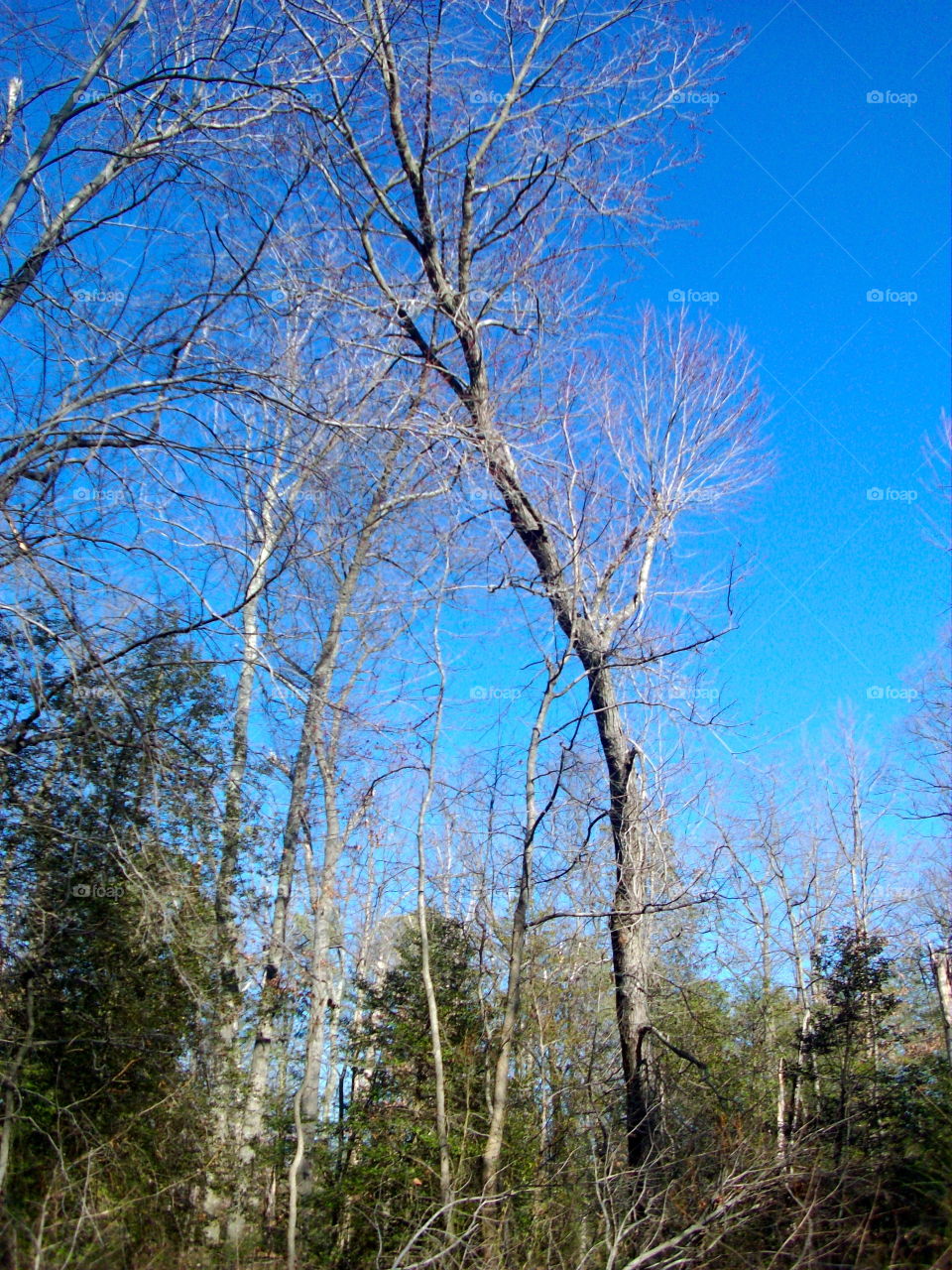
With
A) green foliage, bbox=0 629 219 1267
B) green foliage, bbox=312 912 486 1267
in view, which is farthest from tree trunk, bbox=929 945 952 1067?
green foliage, bbox=0 629 219 1267

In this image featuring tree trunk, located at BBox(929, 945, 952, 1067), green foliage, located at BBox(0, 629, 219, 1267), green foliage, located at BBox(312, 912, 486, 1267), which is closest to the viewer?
green foliage, located at BBox(0, 629, 219, 1267)

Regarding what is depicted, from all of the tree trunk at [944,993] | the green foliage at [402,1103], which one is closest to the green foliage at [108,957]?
the green foliage at [402,1103]

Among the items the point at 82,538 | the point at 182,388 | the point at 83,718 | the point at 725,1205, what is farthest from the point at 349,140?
the point at 725,1205

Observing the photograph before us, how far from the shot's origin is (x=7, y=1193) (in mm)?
5441

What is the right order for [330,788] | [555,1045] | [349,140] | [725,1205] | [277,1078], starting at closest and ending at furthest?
[725,1205], [349,140], [330,788], [555,1045], [277,1078]

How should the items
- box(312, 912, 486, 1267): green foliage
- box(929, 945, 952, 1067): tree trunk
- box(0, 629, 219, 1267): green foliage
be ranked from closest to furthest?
box(0, 629, 219, 1267): green foliage → box(929, 945, 952, 1067): tree trunk → box(312, 912, 486, 1267): green foliage

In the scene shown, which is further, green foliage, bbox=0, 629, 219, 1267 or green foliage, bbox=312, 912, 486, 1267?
green foliage, bbox=312, 912, 486, 1267

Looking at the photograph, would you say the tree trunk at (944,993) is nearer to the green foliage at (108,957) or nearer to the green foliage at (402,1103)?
the green foliage at (402,1103)

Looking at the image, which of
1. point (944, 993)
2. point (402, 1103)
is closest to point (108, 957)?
point (402, 1103)

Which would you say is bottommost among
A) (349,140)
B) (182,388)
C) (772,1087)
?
(772,1087)

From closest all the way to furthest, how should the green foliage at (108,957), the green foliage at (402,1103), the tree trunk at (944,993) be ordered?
the green foliage at (108,957), the tree trunk at (944,993), the green foliage at (402,1103)

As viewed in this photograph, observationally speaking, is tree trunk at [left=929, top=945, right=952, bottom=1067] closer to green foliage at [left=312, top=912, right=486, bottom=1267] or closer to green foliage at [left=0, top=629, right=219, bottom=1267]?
green foliage at [left=312, top=912, right=486, bottom=1267]

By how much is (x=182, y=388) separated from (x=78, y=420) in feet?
1.66

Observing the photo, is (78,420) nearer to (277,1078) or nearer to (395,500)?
(395,500)
